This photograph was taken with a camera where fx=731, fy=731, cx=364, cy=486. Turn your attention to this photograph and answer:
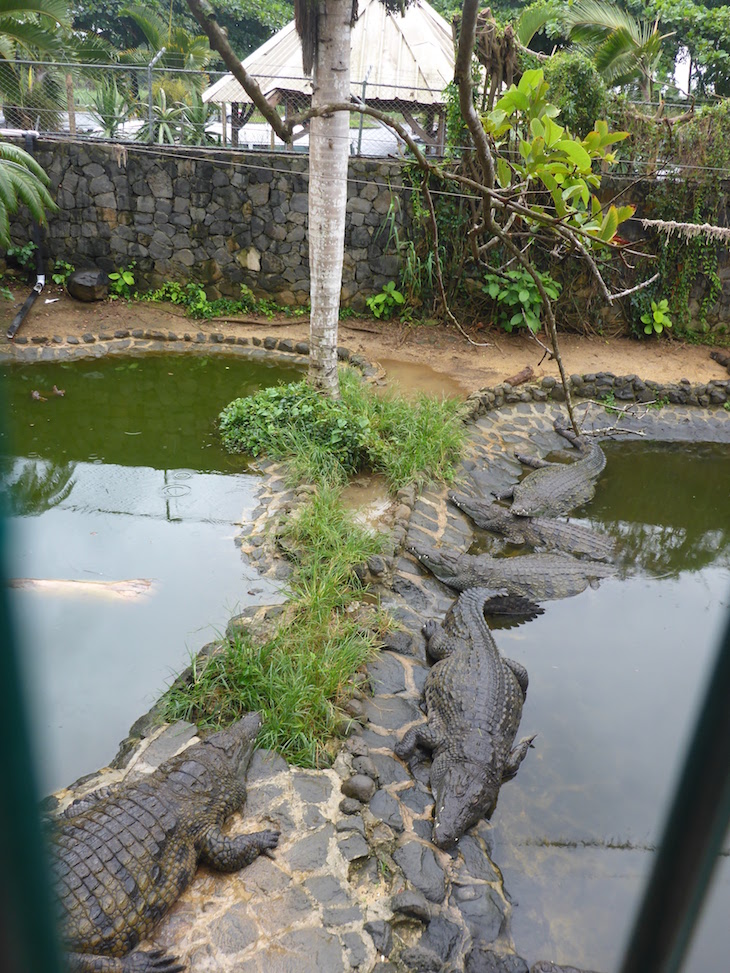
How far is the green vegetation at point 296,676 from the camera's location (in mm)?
3596

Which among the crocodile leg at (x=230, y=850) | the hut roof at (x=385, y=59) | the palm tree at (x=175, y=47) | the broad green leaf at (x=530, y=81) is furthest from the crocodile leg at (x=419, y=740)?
the palm tree at (x=175, y=47)

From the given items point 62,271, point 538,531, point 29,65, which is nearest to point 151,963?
point 538,531

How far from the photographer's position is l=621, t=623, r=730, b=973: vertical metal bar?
2.02ft

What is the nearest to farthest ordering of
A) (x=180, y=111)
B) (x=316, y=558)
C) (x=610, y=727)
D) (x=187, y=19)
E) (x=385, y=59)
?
(x=610, y=727) → (x=316, y=558) → (x=180, y=111) → (x=385, y=59) → (x=187, y=19)

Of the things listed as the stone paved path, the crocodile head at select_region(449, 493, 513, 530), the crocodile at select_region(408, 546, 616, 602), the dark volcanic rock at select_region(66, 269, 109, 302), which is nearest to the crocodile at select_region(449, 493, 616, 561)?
the crocodile head at select_region(449, 493, 513, 530)

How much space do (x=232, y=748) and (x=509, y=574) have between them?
2.65 meters

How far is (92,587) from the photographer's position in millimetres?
4605

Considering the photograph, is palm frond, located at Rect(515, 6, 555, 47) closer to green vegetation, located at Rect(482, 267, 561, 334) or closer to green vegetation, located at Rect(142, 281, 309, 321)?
green vegetation, located at Rect(482, 267, 561, 334)

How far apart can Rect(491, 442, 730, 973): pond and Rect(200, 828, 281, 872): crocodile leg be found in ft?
3.74

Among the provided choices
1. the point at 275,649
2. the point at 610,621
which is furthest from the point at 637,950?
the point at 610,621

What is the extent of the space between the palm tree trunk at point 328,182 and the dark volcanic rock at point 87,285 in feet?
13.4

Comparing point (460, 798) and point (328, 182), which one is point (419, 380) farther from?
point (460, 798)

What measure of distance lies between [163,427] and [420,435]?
2498mm

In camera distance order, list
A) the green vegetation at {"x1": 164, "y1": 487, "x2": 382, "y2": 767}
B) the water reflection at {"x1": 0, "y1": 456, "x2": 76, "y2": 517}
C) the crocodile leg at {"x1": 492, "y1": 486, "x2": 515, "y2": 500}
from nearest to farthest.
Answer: the green vegetation at {"x1": 164, "y1": 487, "x2": 382, "y2": 767}, the water reflection at {"x1": 0, "y1": 456, "x2": 76, "y2": 517}, the crocodile leg at {"x1": 492, "y1": 486, "x2": 515, "y2": 500}
